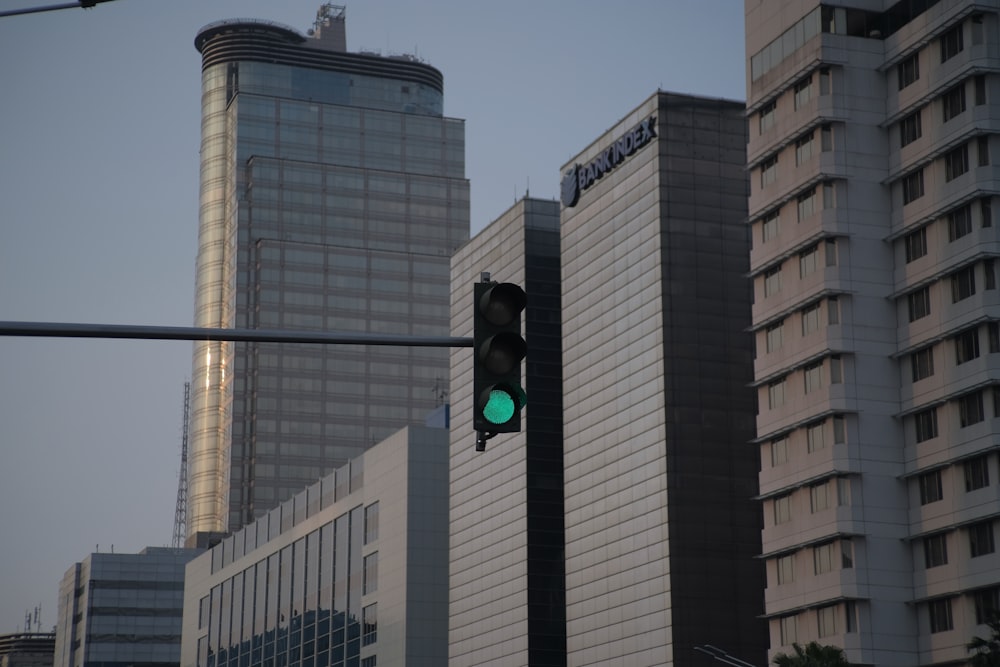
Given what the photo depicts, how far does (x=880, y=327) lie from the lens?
366 ft

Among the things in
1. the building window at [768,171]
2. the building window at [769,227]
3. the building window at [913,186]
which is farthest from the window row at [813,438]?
the building window at [768,171]

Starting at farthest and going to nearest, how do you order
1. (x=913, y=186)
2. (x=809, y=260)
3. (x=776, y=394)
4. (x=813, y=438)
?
(x=776, y=394) < (x=809, y=260) < (x=913, y=186) < (x=813, y=438)

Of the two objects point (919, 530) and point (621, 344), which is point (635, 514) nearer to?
point (621, 344)

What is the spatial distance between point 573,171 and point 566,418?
21174 millimetres

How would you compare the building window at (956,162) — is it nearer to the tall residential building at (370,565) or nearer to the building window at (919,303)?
the building window at (919,303)

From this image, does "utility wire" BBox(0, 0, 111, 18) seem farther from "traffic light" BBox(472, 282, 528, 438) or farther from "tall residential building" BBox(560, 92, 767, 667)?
"tall residential building" BBox(560, 92, 767, 667)

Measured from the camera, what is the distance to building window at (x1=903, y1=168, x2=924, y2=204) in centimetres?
11069

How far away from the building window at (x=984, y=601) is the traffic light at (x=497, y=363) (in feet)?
281

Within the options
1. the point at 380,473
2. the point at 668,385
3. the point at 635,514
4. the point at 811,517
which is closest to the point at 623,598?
the point at 635,514

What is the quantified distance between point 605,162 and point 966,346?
45.2 meters

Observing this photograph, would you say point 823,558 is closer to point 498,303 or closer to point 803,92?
point 803,92

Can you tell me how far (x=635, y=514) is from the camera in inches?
5236

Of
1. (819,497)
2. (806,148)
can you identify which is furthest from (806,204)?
(819,497)

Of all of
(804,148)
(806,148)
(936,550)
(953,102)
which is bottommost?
(936,550)
